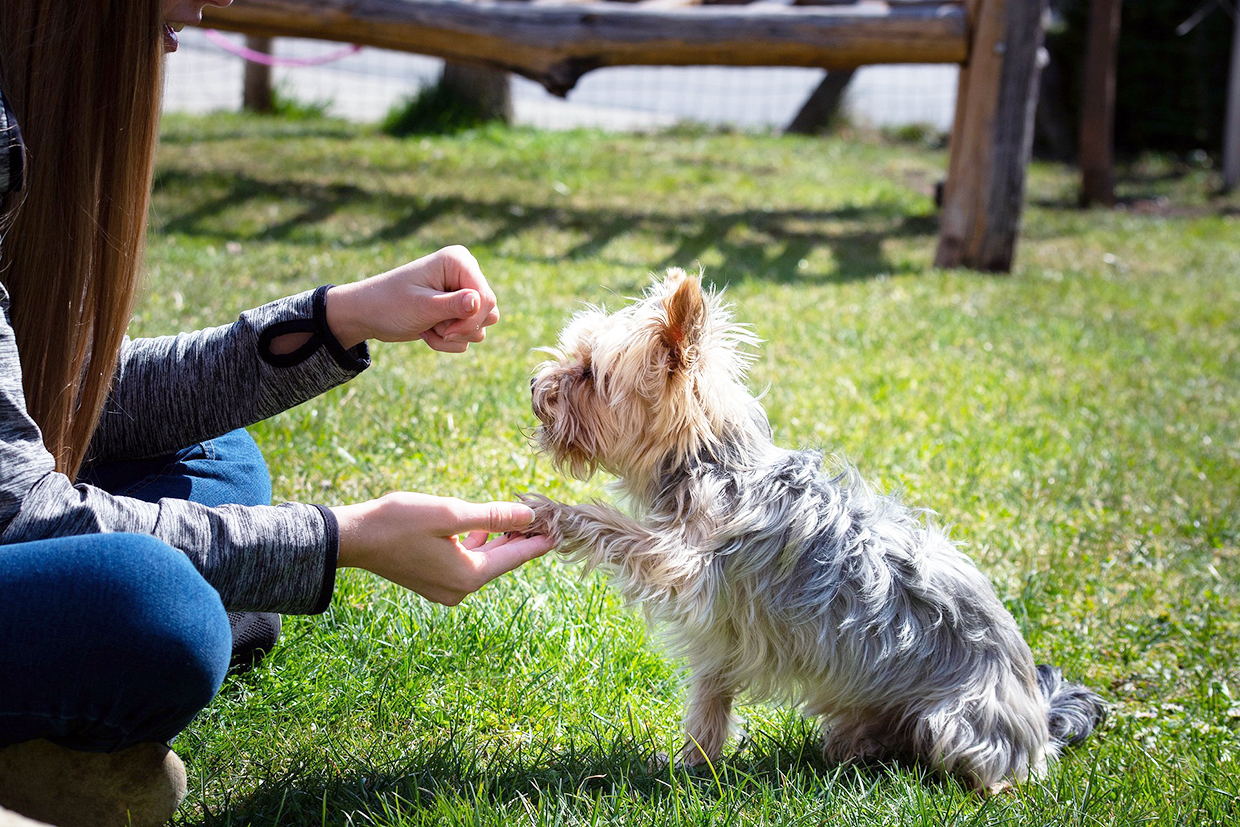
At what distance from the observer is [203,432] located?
2.47 meters

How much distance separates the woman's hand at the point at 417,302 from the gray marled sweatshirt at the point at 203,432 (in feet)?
0.20

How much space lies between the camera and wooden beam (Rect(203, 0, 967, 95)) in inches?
307

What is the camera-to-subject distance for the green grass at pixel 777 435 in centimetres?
234

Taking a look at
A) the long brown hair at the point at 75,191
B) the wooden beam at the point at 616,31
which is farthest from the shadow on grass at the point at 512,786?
the wooden beam at the point at 616,31

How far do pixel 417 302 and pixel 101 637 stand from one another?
998mm

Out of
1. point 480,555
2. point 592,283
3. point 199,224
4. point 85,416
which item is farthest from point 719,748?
point 199,224

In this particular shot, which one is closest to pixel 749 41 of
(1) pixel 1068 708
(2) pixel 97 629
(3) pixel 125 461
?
(1) pixel 1068 708

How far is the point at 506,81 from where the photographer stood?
11.8m

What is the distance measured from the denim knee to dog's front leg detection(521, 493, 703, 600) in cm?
88

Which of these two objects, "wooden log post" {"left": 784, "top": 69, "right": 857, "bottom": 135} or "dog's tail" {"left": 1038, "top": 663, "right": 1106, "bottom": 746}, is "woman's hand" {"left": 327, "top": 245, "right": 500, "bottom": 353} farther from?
"wooden log post" {"left": 784, "top": 69, "right": 857, "bottom": 135}

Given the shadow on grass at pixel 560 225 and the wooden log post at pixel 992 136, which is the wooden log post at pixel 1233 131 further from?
the wooden log post at pixel 992 136

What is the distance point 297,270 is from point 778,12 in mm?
4305

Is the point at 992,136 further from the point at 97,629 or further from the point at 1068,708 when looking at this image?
the point at 97,629

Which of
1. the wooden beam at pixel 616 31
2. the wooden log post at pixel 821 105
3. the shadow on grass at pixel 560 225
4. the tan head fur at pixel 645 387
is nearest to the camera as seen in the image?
the tan head fur at pixel 645 387
